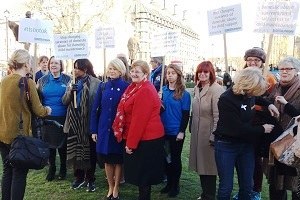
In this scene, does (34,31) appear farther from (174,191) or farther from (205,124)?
(174,191)

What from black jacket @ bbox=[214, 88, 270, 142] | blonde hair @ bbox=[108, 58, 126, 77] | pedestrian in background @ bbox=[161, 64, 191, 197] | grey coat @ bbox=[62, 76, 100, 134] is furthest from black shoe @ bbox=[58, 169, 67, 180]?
black jacket @ bbox=[214, 88, 270, 142]

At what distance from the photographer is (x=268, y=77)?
5340 mm

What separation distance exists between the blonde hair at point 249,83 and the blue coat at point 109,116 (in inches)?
67.9

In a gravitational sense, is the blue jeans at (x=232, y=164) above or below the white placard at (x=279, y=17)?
below

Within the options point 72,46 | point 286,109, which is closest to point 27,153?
point 72,46

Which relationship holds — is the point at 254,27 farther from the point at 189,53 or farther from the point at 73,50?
the point at 189,53

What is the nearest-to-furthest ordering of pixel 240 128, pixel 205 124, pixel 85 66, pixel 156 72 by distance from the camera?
pixel 240 128 → pixel 205 124 → pixel 85 66 → pixel 156 72

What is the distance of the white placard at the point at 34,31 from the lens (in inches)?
239

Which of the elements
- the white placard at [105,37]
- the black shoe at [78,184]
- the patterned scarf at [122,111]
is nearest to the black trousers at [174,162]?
the patterned scarf at [122,111]

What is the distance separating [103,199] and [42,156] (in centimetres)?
145

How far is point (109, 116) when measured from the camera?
5.28 meters

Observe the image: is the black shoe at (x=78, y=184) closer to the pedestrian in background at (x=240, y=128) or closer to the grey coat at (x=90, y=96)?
the grey coat at (x=90, y=96)

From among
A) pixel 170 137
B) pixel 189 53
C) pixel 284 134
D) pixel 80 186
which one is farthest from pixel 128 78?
pixel 189 53

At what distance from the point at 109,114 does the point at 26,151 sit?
1.27 metres
